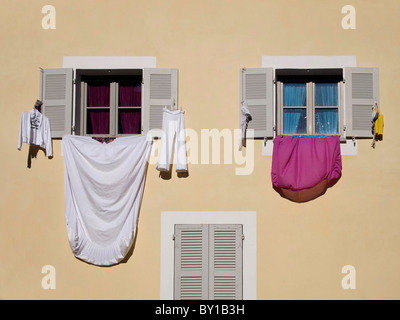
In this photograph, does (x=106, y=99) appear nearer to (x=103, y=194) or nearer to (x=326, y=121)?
(x=103, y=194)

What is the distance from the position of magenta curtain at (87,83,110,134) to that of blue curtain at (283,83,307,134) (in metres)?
2.62

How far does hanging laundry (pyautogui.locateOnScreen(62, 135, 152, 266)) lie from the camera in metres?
7.52

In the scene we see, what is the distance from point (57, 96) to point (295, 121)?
11.3 ft

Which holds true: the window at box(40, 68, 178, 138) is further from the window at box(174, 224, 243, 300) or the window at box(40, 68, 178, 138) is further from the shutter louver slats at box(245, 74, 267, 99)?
→ the window at box(174, 224, 243, 300)

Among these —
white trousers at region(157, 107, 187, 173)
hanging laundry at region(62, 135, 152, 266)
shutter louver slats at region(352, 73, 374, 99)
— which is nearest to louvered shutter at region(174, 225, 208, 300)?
hanging laundry at region(62, 135, 152, 266)

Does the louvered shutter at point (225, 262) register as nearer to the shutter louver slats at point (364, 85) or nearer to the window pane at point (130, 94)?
the window pane at point (130, 94)

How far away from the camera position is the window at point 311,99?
769 centimetres

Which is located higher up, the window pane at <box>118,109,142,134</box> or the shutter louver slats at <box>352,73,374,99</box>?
the shutter louver slats at <box>352,73,374,99</box>

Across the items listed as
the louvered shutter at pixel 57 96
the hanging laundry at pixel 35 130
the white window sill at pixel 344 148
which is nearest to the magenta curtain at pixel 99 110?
the louvered shutter at pixel 57 96

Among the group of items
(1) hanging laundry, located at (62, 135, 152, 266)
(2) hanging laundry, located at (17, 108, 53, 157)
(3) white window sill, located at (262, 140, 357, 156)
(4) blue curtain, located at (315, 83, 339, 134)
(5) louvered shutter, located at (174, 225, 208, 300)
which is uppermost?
(4) blue curtain, located at (315, 83, 339, 134)

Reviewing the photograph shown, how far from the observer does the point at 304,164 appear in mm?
7531

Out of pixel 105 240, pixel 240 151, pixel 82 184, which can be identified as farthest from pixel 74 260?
pixel 240 151
